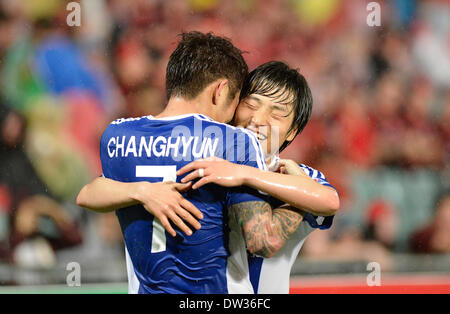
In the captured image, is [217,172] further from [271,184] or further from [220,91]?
[220,91]

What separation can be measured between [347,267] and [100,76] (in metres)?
2.98

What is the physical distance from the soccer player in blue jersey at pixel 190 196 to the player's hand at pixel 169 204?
23 mm

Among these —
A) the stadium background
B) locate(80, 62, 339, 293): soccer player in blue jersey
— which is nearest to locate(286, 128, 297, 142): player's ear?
locate(80, 62, 339, 293): soccer player in blue jersey

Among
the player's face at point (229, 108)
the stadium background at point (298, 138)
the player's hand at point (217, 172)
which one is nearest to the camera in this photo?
the player's hand at point (217, 172)

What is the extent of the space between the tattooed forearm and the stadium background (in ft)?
8.15

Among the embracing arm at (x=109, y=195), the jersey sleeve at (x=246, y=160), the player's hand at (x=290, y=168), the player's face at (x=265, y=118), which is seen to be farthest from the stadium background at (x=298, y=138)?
the jersey sleeve at (x=246, y=160)

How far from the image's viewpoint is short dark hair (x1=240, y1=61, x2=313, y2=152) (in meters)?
2.17

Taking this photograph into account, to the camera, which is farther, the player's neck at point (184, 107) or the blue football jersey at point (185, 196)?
the player's neck at point (184, 107)

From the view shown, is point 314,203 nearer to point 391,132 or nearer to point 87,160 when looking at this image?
point 87,160

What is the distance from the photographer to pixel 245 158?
5.75ft

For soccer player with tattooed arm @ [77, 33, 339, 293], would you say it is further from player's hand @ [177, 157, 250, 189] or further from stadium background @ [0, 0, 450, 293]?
stadium background @ [0, 0, 450, 293]

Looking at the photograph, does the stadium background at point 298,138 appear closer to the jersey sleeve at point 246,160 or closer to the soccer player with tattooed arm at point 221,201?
the soccer player with tattooed arm at point 221,201

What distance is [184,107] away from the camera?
1856 millimetres

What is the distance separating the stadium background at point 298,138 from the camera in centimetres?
464
